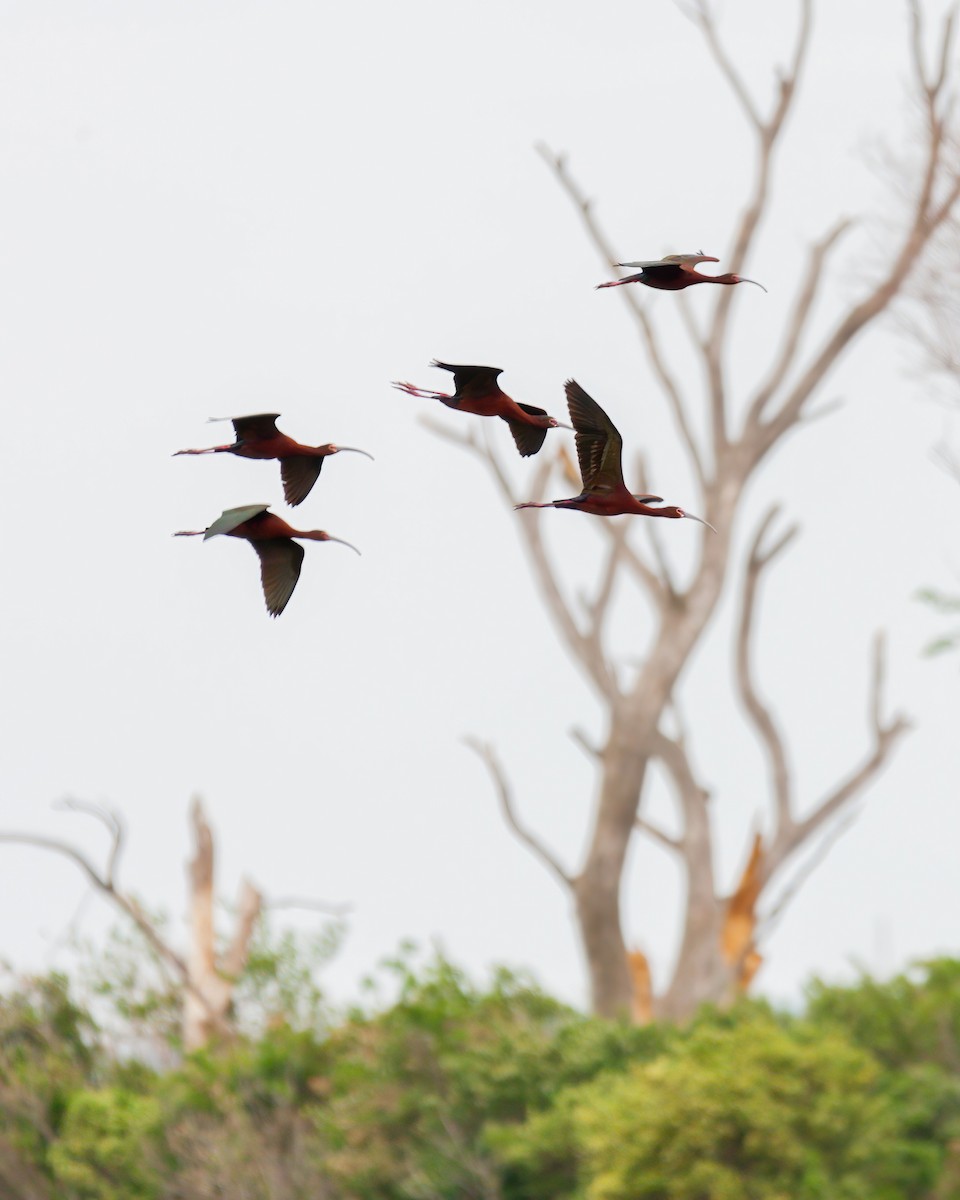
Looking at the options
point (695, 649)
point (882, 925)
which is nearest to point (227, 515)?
point (695, 649)

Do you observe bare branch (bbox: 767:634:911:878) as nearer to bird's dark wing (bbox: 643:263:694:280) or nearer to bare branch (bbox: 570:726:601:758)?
bare branch (bbox: 570:726:601:758)

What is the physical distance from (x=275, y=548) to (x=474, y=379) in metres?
0.35

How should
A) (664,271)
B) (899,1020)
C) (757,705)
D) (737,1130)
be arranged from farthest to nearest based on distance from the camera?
(757,705) < (899,1020) < (737,1130) < (664,271)

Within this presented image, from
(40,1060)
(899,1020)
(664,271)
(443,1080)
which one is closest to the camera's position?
(664,271)

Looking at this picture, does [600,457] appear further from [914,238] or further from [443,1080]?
[914,238]

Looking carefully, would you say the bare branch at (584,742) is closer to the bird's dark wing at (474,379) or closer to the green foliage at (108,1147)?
the green foliage at (108,1147)

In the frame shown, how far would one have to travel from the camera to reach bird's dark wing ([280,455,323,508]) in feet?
7.74

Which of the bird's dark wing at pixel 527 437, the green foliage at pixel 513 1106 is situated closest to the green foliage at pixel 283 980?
the green foliage at pixel 513 1106

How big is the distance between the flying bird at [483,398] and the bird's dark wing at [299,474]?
0.19m

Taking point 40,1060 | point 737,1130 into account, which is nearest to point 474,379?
point 737,1130

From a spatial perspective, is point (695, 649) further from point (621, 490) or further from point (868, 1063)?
point (621, 490)

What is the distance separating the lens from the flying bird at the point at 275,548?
2.27 meters

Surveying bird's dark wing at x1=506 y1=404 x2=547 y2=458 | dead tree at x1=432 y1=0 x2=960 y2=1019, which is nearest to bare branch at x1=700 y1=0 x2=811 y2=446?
dead tree at x1=432 y1=0 x2=960 y2=1019

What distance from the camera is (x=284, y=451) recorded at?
2.37 meters
